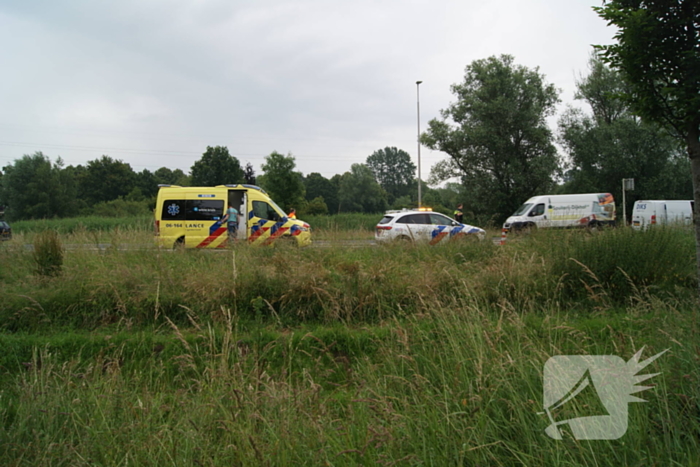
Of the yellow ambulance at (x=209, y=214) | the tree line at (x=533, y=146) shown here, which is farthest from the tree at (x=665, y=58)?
the tree line at (x=533, y=146)

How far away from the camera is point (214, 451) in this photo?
9.06ft

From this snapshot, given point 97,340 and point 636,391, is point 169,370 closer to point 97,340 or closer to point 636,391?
point 97,340

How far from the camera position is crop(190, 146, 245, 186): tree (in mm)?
60531

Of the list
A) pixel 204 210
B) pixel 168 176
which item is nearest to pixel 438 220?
pixel 204 210

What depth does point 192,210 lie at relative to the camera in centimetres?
1415

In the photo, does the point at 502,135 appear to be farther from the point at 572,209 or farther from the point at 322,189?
the point at 322,189

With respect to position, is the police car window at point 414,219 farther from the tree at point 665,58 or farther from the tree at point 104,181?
the tree at point 104,181

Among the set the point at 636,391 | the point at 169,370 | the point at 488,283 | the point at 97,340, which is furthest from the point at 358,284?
the point at 636,391

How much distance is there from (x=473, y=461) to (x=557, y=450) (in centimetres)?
45

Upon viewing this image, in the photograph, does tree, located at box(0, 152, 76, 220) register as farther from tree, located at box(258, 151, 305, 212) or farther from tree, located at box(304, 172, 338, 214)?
tree, located at box(304, 172, 338, 214)

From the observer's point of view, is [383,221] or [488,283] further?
[383,221]

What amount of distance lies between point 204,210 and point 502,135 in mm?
21755

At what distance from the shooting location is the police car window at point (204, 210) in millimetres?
14148

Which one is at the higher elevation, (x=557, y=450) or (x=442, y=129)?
(x=442, y=129)
